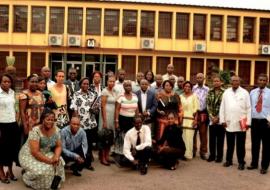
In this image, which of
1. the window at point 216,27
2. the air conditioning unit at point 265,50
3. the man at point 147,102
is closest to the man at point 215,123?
the man at point 147,102

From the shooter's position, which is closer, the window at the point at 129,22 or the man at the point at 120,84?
the man at the point at 120,84

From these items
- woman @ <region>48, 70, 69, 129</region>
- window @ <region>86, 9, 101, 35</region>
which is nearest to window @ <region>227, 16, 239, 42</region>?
window @ <region>86, 9, 101, 35</region>

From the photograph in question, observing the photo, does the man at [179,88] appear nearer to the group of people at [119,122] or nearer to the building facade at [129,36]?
the group of people at [119,122]

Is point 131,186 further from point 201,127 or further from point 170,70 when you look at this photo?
point 170,70

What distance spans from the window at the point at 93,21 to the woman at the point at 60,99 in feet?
79.3

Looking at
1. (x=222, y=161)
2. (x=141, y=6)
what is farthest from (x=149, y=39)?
(x=222, y=161)

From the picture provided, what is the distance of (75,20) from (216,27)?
10.8 metres

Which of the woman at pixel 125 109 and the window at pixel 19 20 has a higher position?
the window at pixel 19 20

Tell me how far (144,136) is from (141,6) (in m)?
25.2

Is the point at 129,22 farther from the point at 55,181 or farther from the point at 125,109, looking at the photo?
the point at 55,181

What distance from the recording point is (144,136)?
852cm

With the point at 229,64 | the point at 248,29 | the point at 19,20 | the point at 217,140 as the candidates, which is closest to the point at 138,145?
the point at 217,140

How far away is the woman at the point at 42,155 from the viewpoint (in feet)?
22.9

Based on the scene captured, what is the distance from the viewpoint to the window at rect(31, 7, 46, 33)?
31852 millimetres
